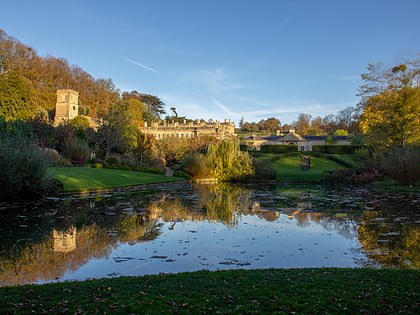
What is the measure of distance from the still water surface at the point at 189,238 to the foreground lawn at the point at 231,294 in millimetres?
1174

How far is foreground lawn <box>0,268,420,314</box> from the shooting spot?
4.27 metres

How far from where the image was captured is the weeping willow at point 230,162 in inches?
1276

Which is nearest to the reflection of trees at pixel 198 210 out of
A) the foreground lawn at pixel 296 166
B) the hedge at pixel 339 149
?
the foreground lawn at pixel 296 166

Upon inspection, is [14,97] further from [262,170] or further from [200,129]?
[200,129]

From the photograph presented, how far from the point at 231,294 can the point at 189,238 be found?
494 cm

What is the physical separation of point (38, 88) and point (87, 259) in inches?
2613

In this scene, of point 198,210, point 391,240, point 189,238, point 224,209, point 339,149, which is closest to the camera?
point 391,240

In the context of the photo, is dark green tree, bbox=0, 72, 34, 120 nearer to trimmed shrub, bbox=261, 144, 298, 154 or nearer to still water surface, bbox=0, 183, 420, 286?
still water surface, bbox=0, 183, 420, 286

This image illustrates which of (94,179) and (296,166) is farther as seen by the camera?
(296,166)

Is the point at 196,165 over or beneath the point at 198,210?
over

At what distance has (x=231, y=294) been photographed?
483 cm

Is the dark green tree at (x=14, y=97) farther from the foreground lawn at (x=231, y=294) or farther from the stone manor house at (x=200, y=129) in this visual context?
the foreground lawn at (x=231, y=294)

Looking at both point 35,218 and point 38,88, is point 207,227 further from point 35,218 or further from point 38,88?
point 38,88

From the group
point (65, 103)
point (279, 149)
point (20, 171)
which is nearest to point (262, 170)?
point (20, 171)
